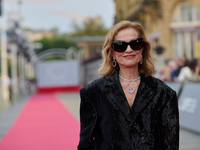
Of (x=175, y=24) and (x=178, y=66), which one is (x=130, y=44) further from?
(x=175, y=24)

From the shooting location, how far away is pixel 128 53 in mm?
3141

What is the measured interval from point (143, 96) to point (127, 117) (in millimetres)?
181

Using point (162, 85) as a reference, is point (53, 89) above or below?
below

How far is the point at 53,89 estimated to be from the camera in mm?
41438

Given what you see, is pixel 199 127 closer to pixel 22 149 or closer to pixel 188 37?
pixel 22 149

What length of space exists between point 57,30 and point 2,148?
168 m

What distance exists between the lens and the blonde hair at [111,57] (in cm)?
316

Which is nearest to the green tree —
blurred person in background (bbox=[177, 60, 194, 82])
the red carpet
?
blurred person in background (bbox=[177, 60, 194, 82])

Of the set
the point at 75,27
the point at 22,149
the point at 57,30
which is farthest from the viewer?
the point at 57,30

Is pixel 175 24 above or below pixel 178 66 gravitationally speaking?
above

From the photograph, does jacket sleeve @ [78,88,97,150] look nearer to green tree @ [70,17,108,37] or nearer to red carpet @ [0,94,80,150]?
red carpet @ [0,94,80,150]

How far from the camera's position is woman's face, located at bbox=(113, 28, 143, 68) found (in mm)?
3130

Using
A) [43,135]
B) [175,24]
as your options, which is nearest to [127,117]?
[43,135]

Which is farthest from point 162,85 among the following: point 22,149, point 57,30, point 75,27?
point 57,30
